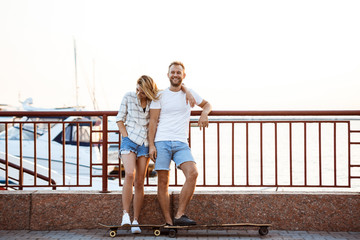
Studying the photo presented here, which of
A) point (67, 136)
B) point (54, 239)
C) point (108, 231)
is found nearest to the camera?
point (54, 239)

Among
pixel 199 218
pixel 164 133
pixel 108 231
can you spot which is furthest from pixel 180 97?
pixel 108 231

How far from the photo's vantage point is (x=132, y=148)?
5.43m

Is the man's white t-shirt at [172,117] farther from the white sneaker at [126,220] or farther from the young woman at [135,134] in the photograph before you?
the white sneaker at [126,220]

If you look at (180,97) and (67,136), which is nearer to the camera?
(180,97)

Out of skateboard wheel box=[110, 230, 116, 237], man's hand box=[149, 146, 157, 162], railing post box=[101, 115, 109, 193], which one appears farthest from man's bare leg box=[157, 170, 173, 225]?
railing post box=[101, 115, 109, 193]

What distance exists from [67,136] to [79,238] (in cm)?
1844

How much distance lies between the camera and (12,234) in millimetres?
5660

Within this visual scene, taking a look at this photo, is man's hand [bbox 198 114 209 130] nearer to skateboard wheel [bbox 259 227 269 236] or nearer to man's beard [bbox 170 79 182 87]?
man's beard [bbox 170 79 182 87]

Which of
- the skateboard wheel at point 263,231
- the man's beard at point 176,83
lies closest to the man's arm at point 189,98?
the man's beard at point 176,83

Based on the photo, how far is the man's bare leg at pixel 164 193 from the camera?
545 cm

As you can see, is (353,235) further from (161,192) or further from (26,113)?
(26,113)

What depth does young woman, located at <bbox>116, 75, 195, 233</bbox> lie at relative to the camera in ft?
17.7

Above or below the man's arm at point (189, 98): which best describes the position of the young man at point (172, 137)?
below

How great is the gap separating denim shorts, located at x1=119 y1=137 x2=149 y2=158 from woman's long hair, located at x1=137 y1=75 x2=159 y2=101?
1.98 feet
